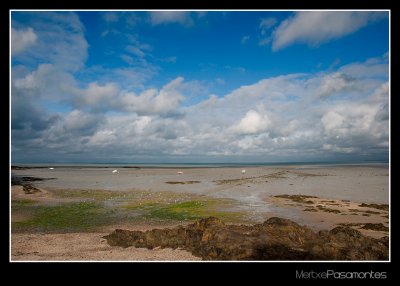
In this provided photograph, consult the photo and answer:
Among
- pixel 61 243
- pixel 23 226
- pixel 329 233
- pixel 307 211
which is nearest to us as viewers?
pixel 329 233

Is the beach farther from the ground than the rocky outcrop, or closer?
closer

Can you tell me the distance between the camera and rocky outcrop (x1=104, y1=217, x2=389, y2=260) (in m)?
12.7

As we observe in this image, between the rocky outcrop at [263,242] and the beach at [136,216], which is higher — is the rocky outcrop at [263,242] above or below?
above

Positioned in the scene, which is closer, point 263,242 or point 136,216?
point 263,242

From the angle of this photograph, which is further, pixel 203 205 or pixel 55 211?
pixel 203 205

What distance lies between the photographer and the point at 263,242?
13.7 meters

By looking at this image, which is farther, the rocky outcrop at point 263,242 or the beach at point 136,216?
the beach at point 136,216

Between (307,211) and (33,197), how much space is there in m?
32.2

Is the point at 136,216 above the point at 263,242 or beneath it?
beneath

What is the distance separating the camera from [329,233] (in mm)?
14844

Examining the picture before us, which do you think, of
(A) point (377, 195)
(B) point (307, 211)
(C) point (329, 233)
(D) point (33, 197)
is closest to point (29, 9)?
(C) point (329, 233)

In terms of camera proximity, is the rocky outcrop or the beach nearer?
the rocky outcrop

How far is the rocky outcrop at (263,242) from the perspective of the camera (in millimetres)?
12680
